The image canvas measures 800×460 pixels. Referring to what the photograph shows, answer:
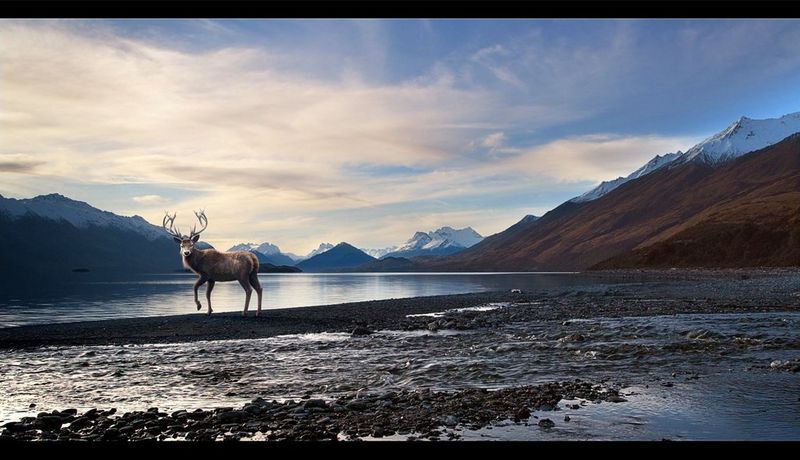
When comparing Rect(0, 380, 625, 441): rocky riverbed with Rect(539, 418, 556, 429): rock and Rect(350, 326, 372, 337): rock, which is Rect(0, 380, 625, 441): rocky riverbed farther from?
Rect(350, 326, 372, 337): rock

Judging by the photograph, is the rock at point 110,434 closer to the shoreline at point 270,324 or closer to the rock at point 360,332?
the shoreline at point 270,324

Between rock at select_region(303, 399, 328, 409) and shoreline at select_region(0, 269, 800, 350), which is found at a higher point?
rock at select_region(303, 399, 328, 409)

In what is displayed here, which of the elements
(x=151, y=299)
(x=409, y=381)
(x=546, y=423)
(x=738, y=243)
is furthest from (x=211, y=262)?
(x=738, y=243)

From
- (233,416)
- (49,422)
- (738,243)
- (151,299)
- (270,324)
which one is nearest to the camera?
(49,422)

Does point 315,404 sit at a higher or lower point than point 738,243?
lower

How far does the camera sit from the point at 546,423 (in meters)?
9.29

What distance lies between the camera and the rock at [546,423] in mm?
9172

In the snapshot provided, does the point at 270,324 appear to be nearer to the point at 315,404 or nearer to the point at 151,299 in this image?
the point at 315,404

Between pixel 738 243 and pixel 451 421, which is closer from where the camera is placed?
pixel 451 421

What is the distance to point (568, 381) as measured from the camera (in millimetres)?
13000

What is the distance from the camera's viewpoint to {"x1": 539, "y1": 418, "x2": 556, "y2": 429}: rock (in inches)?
361

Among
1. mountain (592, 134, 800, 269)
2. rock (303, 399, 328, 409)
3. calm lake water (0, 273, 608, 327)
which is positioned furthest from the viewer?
mountain (592, 134, 800, 269)

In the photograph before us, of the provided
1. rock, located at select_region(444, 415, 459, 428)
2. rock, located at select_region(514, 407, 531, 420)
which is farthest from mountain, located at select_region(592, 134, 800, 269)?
rock, located at select_region(444, 415, 459, 428)
